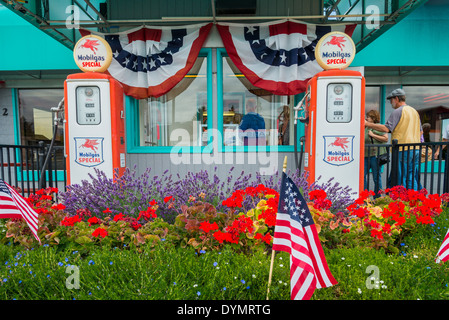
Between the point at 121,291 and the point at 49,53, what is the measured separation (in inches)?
284

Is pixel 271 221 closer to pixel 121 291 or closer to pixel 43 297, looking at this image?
pixel 121 291

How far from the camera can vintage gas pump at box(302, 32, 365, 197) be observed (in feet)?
15.2

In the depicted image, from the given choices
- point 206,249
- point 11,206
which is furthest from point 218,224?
point 11,206

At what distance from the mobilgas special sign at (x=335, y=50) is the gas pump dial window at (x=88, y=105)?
12.2 ft

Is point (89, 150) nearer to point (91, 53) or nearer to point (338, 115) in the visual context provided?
point (91, 53)

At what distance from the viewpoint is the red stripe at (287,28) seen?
226 inches

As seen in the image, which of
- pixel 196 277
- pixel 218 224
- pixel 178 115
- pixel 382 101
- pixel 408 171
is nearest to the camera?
pixel 196 277

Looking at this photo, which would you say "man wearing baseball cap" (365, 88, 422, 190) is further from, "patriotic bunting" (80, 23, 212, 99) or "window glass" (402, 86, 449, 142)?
"patriotic bunting" (80, 23, 212, 99)

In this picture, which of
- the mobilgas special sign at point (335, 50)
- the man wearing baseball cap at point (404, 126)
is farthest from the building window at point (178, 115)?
the man wearing baseball cap at point (404, 126)

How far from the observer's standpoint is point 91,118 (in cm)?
499

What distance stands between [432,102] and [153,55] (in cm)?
741

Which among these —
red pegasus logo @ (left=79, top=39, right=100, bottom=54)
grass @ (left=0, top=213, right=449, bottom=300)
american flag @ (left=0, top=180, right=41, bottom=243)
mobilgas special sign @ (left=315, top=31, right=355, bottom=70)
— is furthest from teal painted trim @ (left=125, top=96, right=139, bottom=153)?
grass @ (left=0, top=213, right=449, bottom=300)

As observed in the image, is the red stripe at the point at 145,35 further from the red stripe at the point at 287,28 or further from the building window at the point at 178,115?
the red stripe at the point at 287,28

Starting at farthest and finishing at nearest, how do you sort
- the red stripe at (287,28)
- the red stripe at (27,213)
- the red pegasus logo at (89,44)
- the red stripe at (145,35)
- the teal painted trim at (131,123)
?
the teal painted trim at (131,123)
the red stripe at (145,35)
the red stripe at (287,28)
the red pegasus logo at (89,44)
the red stripe at (27,213)
